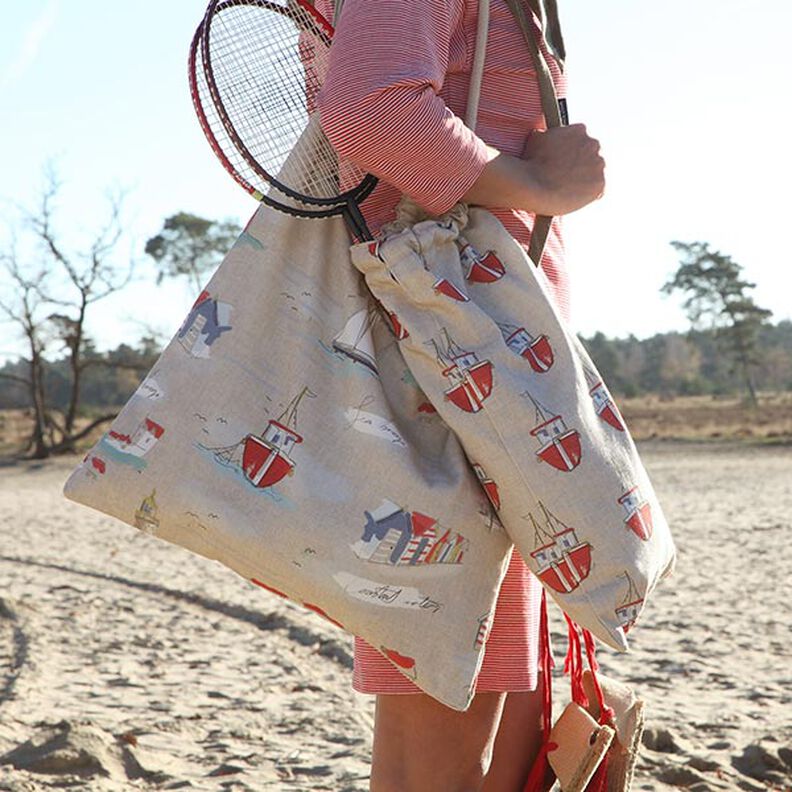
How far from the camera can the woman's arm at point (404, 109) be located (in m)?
1.32

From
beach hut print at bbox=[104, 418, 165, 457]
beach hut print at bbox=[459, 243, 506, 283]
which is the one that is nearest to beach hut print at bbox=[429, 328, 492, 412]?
beach hut print at bbox=[459, 243, 506, 283]

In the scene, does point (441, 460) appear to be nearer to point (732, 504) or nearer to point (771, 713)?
point (771, 713)

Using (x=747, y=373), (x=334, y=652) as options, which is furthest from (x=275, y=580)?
(x=747, y=373)

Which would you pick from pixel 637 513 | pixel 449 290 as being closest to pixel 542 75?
pixel 449 290

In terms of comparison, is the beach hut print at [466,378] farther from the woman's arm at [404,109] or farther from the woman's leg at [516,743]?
the woman's leg at [516,743]

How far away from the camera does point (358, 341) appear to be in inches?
54.4

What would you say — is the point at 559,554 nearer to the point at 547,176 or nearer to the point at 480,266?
the point at 480,266

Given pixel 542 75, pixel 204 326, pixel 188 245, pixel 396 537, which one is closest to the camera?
pixel 396 537

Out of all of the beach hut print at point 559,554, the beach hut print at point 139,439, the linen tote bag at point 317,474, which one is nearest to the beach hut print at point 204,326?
the linen tote bag at point 317,474

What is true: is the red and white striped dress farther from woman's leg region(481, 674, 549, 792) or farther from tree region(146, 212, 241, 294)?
tree region(146, 212, 241, 294)

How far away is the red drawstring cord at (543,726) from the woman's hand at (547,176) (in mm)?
530

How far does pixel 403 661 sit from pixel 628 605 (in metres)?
0.26

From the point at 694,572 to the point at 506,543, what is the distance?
6925 millimetres

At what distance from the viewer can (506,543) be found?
4.50 ft
